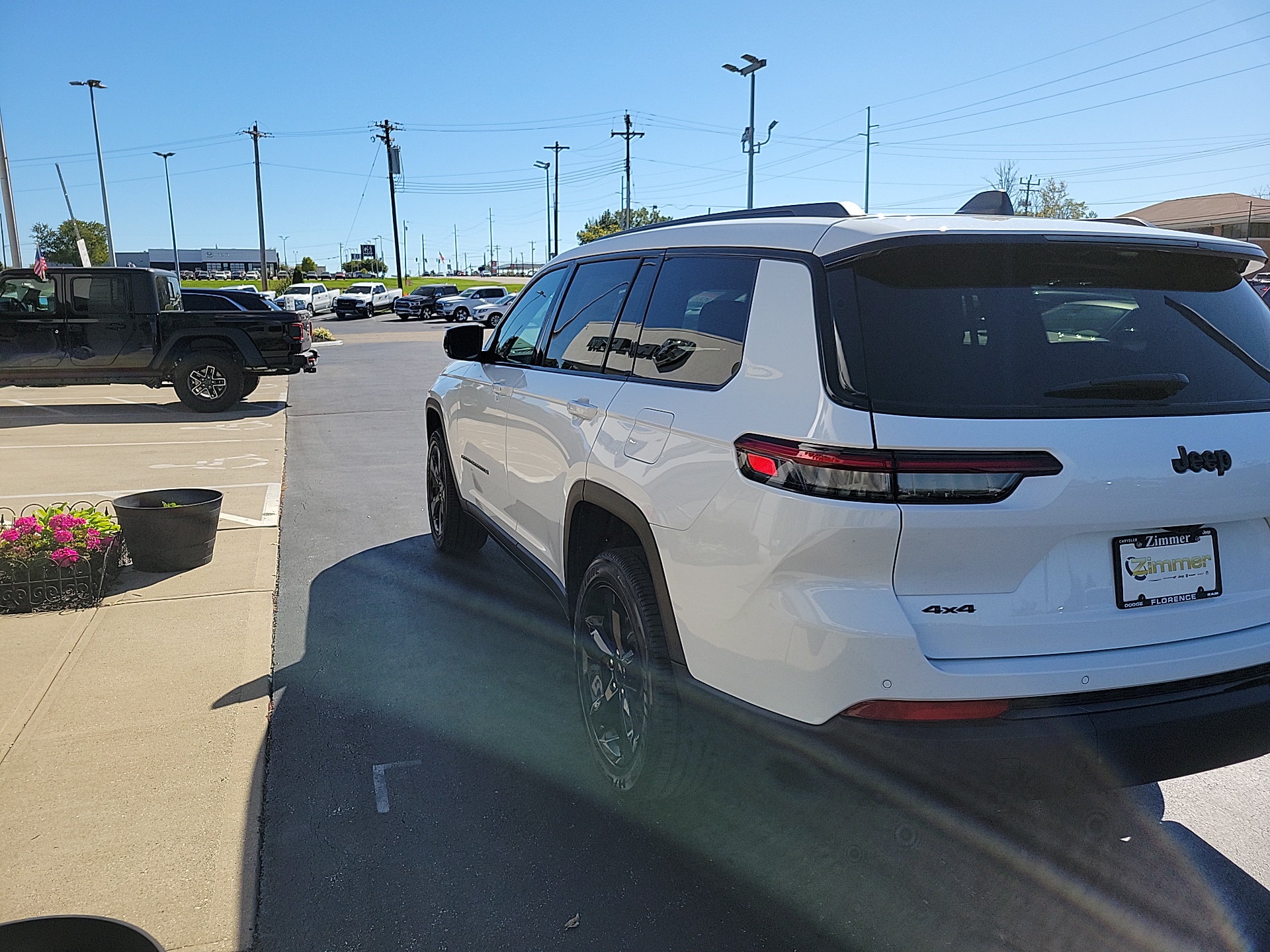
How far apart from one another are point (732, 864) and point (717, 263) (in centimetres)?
186

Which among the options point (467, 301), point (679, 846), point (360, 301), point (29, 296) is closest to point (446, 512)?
point (679, 846)

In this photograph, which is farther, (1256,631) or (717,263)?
(717,263)

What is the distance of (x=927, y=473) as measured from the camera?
7.16 feet

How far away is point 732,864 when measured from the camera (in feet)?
9.74

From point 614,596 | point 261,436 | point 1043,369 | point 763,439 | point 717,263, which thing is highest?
point 717,263

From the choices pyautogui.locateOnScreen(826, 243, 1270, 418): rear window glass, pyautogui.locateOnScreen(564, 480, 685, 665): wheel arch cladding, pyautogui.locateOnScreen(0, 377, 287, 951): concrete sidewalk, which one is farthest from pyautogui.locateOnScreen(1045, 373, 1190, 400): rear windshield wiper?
pyautogui.locateOnScreen(0, 377, 287, 951): concrete sidewalk

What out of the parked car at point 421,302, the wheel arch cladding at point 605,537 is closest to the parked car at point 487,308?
the parked car at point 421,302

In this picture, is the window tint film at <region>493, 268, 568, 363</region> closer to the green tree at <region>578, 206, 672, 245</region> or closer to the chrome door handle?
the chrome door handle

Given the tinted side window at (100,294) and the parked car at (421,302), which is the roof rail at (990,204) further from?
the parked car at (421,302)

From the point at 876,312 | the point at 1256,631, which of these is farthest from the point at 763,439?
the point at 1256,631

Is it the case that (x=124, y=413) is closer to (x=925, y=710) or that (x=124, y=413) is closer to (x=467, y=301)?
(x=925, y=710)

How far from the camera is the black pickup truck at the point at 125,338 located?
43.8ft

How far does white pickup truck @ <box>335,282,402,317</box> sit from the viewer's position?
4906 cm

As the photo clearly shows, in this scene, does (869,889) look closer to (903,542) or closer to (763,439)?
(903,542)
